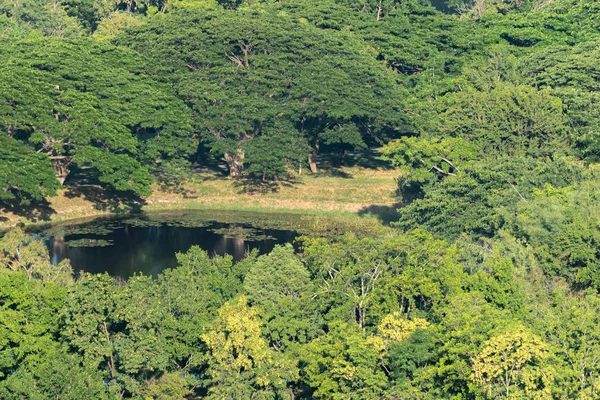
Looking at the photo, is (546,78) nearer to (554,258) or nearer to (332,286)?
(554,258)

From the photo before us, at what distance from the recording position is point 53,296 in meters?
68.4

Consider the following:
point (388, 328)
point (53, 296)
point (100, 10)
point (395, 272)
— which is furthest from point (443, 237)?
point (100, 10)

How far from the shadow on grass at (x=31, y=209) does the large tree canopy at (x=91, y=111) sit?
3.78 meters

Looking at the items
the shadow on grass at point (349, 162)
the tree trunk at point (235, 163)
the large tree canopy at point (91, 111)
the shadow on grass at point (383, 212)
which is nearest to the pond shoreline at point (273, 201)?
the shadow on grass at point (383, 212)

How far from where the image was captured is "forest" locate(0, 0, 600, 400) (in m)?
64.0

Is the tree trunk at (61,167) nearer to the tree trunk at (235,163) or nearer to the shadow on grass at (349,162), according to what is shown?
the tree trunk at (235,163)

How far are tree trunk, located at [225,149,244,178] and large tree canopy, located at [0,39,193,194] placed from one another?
4401mm

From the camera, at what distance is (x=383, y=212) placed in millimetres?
114812

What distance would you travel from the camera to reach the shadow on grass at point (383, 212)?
113062 mm

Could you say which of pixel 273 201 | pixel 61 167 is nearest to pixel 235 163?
pixel 273 201

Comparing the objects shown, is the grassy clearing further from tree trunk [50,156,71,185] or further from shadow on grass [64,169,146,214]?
tree trunk [50,156,71,185]

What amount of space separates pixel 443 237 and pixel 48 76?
39947mm

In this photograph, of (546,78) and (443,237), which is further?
(546,78)

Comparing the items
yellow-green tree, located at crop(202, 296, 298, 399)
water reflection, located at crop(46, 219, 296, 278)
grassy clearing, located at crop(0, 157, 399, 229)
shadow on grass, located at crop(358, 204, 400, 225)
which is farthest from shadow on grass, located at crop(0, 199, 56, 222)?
yellow-green tree, located at crop(202, 296, 298, 399)
